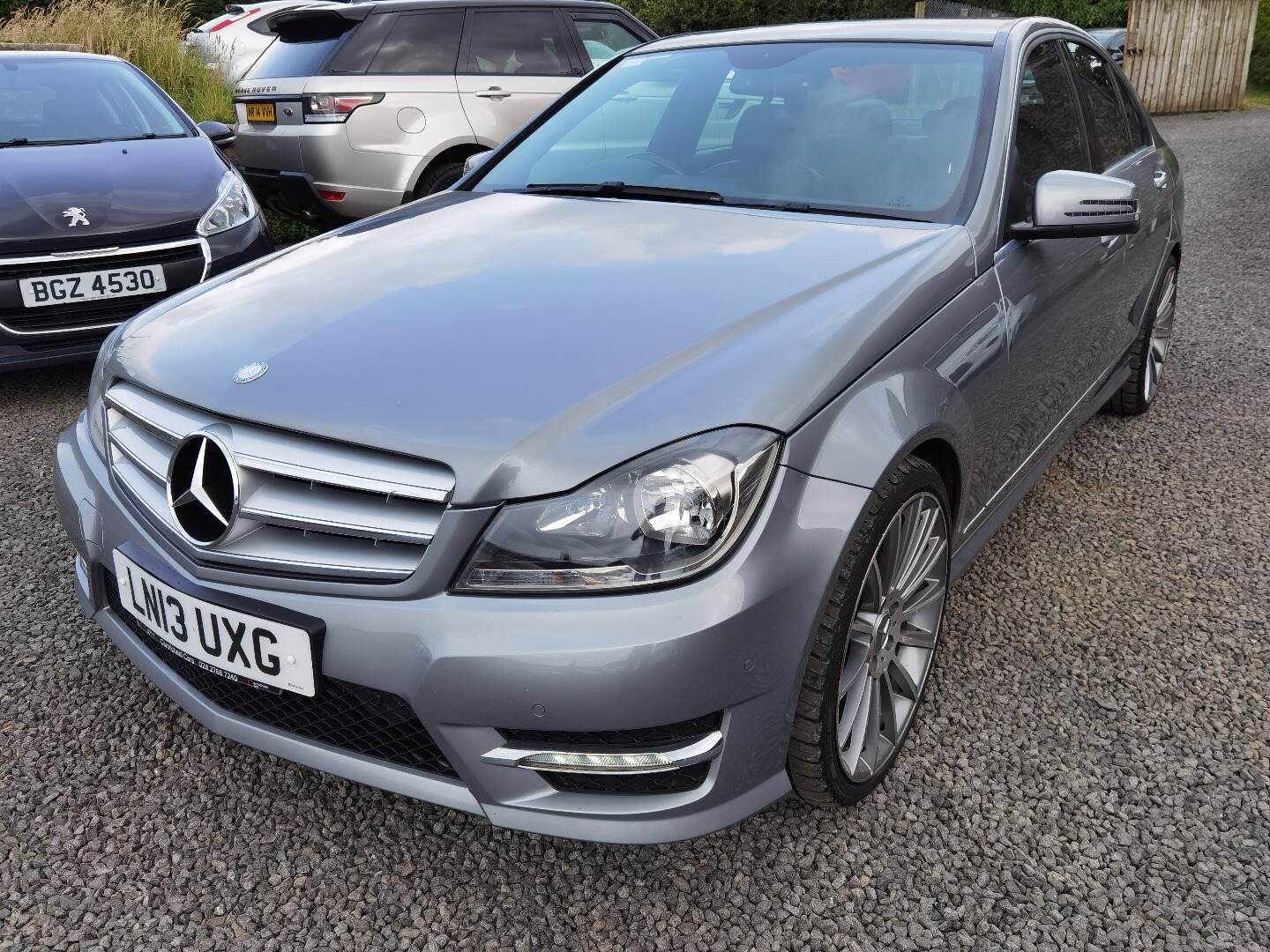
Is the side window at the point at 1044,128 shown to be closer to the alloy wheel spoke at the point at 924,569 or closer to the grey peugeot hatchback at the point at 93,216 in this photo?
the alloy wheel spoke at the point at 924,569

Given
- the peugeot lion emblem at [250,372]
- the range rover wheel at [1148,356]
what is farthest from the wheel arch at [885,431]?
the range rover wheel at [1148,356]

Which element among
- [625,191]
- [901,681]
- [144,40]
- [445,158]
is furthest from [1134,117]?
[144,40]

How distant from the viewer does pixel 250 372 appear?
76.0 inches

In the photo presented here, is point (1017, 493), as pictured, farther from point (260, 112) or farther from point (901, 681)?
point (260, 112)

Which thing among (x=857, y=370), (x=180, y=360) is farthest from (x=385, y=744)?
(x=857, y=370)

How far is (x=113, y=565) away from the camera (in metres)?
2.03

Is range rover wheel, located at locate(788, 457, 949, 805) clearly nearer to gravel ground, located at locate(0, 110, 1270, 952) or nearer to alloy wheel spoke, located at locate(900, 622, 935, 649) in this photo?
alloy wheel spoke, located at locate(900, 622, 935, 649)

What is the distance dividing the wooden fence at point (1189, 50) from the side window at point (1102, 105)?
14721 mm

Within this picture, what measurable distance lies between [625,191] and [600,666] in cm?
A: 167

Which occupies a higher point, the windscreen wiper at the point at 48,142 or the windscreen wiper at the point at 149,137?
the windscreen wiper at the point at 48,142

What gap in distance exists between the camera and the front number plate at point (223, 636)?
5.58ft

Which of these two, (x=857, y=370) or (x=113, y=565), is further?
(x=113, y=565)

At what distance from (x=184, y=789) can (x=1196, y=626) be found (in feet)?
8.20

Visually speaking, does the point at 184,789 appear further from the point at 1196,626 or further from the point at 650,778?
the point at 1196,626
